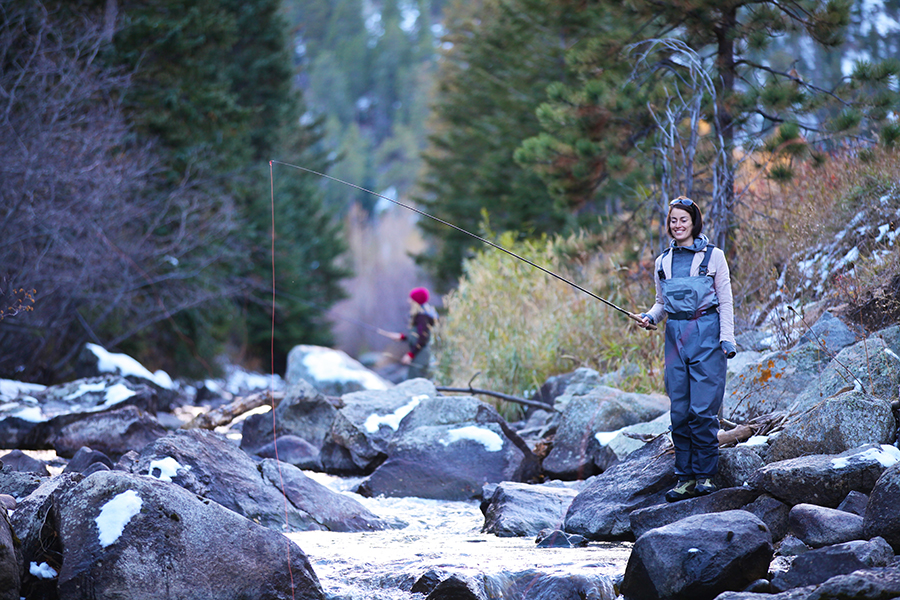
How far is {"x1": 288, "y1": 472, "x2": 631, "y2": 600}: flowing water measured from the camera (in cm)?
408

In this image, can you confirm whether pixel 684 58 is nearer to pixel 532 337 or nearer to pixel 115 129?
pixel 532 337

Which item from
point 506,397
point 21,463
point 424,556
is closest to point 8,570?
point 424,556

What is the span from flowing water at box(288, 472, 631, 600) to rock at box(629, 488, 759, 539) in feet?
0.66

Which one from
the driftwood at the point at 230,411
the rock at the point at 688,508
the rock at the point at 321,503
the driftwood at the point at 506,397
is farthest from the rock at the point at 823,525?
the driftwood at the point at 230,411

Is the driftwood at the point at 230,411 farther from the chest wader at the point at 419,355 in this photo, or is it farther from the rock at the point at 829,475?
the rock at the point at 829,475

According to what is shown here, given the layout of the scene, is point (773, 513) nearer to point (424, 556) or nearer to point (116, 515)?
point (424, 556)

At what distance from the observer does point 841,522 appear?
3.71 metres

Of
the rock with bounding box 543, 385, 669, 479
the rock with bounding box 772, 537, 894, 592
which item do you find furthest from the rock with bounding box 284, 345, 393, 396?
the rock with bounding box 772, 537, 894, 592

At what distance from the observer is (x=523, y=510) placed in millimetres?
5191

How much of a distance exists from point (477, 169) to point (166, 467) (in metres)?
16.0

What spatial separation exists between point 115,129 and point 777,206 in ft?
31.0

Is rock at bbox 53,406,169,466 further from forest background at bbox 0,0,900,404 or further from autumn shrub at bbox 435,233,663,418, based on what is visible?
autumn shrub at bbox 435,233,663,418

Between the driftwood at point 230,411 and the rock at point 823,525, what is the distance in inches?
236

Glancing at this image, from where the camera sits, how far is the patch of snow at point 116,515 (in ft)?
12.2
